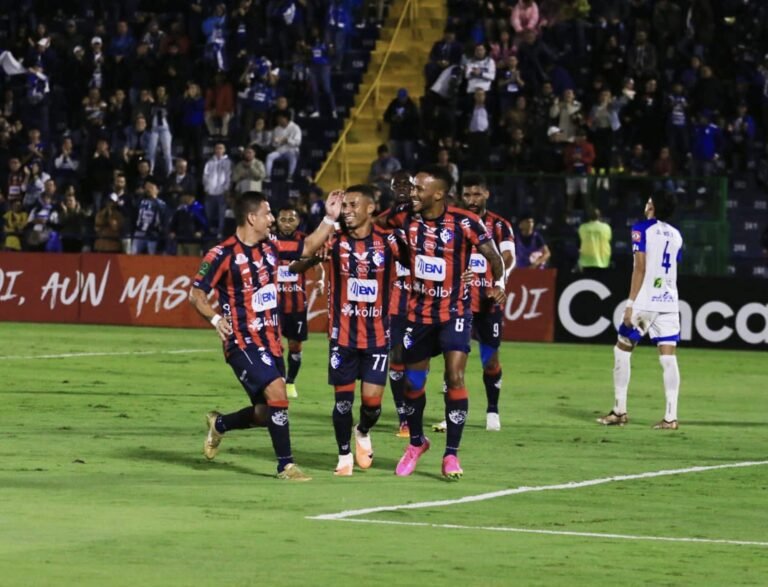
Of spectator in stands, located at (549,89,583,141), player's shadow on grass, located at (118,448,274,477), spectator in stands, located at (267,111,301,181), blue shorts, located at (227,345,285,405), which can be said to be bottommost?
player's shadow on grass, located at (118,448,274,477)

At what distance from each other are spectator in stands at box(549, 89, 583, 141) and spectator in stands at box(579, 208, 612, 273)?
9.48 ft

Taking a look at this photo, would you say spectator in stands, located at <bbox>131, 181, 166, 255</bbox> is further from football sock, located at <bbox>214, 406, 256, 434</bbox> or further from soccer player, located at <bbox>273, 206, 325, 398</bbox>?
football sock, located at <bbox>214, 406, 256, 434</bbox>

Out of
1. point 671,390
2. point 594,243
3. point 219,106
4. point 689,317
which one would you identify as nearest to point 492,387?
point 671,390

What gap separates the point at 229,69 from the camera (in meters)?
37.9

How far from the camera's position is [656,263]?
17797mm

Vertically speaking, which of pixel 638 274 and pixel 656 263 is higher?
pixel 656 263

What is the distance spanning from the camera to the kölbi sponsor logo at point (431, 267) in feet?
44.8

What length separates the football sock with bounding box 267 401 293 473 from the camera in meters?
13.1

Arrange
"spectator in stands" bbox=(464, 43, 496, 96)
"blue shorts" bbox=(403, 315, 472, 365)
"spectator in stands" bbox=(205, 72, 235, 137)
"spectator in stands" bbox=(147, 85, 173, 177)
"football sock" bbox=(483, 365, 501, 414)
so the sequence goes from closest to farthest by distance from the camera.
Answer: "blue shorts" bbox=(403, 315, 472, 365)
"football sock" bbox=(483, 365, 501, 414)
"spectator in stands" bbox=(464, 43, 496, 96)
"spectator in stands" bbox=(147, 85, 173, 177)
"spectator in stands" bbox=(205, 72, 235, 137)

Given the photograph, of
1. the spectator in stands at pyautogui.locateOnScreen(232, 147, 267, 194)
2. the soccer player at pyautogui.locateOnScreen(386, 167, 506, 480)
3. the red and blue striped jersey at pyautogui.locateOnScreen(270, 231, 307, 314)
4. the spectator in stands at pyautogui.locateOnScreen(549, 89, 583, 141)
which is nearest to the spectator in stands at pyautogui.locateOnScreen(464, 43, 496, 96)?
the spectator in stands at pyautogui.locateOnScreen(549, 89, 583, 141)

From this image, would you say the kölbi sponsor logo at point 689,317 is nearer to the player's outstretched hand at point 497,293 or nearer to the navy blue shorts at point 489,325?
the navy blue shorts at point 489,325

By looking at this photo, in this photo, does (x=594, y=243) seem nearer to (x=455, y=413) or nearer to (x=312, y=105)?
(x=312, y=105)

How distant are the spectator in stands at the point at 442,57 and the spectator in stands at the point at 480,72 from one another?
101cm

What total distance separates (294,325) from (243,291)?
22.5 feet
